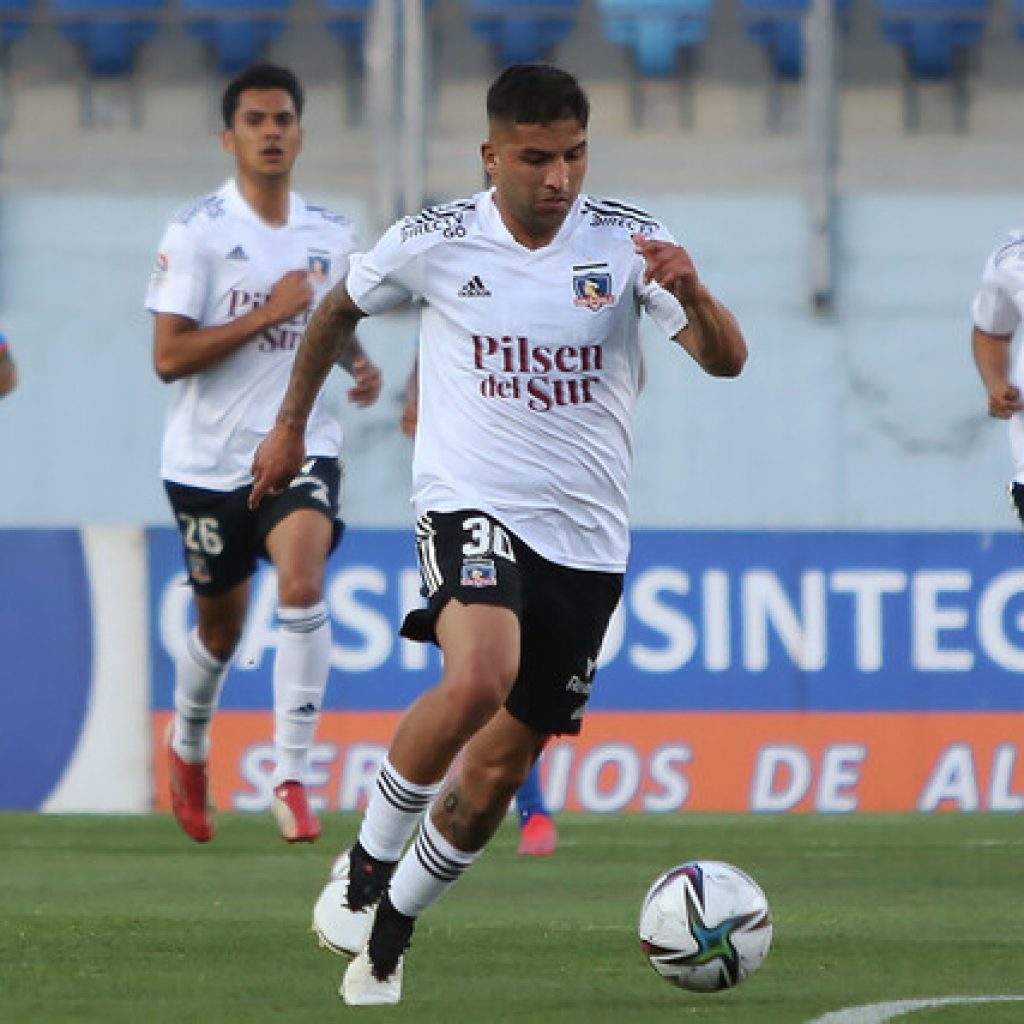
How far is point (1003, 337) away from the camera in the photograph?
8938mm

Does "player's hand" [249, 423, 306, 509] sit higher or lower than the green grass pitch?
higher

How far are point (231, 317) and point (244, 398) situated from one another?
277mm

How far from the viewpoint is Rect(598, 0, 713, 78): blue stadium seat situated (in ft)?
62.6

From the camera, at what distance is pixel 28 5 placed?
19562mm

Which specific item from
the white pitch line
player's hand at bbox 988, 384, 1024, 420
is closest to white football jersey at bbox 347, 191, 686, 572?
the white pitch line

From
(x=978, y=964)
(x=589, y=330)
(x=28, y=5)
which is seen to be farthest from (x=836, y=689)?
(x=28, y=5)

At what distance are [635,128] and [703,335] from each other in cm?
1390

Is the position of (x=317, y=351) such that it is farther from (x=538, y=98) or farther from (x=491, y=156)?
(x=538, y=98)

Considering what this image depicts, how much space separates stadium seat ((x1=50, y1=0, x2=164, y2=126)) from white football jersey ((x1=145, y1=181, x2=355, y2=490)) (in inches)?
439

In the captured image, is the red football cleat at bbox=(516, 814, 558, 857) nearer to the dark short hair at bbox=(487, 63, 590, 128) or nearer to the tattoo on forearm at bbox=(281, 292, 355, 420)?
the tattoo on forearm at bbox=(281, 292, 355, 420)

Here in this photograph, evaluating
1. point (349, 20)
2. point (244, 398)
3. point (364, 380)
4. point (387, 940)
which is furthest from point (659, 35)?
point (387, 940)

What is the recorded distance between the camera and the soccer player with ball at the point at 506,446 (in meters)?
5.31

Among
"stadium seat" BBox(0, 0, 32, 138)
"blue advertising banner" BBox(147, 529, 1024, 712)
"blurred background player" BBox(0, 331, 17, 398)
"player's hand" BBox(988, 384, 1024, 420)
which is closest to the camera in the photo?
"blurred background player" BBox(0, 331, 17, 398)

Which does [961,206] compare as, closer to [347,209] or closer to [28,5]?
[347,209]
